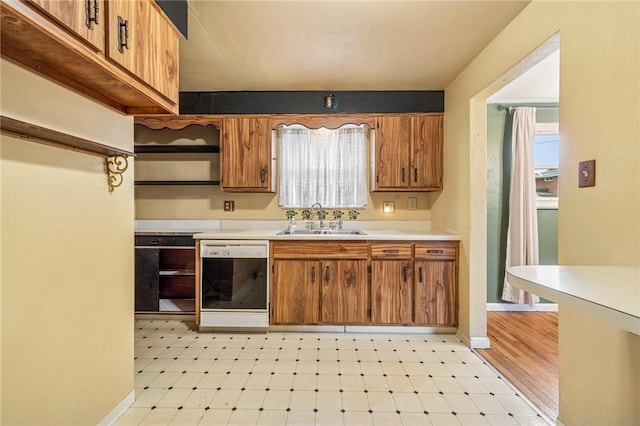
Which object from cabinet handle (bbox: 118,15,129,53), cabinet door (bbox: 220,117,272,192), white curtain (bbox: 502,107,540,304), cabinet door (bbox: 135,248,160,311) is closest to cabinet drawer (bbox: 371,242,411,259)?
cabinet door (bbox: 220,117,272,192)

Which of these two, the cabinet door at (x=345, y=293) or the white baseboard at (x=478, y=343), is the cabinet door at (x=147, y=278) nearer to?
the cabinet door at (x=345, y=293)

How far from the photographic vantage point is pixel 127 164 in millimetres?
1606

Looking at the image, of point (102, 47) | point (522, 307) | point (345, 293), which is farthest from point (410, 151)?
point (102, 47)

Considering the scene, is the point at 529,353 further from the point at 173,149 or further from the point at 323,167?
the point at 173,149

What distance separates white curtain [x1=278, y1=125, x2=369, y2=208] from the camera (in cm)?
336

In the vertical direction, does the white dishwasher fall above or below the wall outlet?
below

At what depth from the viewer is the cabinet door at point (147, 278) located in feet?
9.78

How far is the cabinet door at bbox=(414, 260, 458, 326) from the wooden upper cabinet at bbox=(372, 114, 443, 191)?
83 cm

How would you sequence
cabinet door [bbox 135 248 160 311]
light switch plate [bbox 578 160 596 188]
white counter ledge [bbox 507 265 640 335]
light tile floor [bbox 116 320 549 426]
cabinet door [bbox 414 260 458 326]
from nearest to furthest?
white counter ledge [bbox 507 265 640 335] < light switch plate [bbox 578 160 596 188] < light tile floor [bbox 116 320 549 426] < cabinet door [bbox 414 260 458 326] < cabinet door [bbox 135 248 160 311]

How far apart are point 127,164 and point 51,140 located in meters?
0.40

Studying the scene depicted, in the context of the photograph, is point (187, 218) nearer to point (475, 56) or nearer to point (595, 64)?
point (475, 56)

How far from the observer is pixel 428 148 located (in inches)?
119

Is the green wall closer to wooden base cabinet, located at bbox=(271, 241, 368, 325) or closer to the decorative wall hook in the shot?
wooden base cabinet, located at bbox=(271, 241, 368, 325)

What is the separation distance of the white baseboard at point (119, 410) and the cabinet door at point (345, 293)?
152 cm
